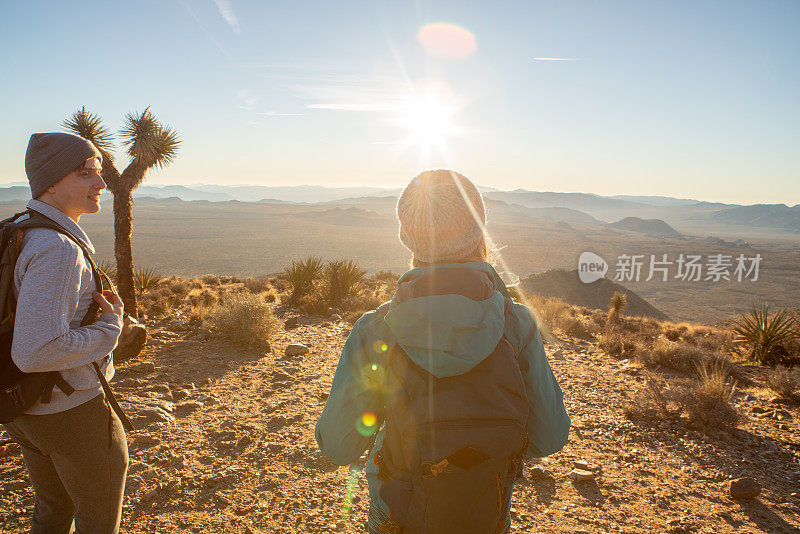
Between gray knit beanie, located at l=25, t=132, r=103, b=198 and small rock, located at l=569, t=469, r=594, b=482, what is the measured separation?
14.9 feet

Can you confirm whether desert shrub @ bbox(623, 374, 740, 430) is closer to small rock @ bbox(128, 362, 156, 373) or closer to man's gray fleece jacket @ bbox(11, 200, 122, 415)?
man's gray fleece jacket @ bbox(11, 200, 122, 415)

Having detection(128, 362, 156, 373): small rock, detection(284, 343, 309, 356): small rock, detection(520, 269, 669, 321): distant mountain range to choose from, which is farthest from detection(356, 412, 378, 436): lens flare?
detection(520, 269, 669, 321): distant mountain range

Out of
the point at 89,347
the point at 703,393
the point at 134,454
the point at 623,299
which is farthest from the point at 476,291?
the point at 623,299

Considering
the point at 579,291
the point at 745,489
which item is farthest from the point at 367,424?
the point at 579,291

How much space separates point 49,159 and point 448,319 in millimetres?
1762

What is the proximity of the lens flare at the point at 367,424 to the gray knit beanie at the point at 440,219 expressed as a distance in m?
0.58

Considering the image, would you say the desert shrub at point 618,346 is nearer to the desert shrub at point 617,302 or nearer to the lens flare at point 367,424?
the desert shrub at point 617,302

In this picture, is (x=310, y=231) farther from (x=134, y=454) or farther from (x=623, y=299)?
(x=134, y=454)

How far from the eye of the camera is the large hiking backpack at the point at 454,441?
1165 millimetres

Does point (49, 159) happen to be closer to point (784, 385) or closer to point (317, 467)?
point (317, 467)

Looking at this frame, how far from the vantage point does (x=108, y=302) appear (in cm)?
176

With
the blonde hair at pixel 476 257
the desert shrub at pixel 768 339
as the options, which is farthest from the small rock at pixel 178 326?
the desert shrub at pixel 768 339

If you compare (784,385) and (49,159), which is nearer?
(49,159)

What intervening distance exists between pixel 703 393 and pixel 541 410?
5.31 m
